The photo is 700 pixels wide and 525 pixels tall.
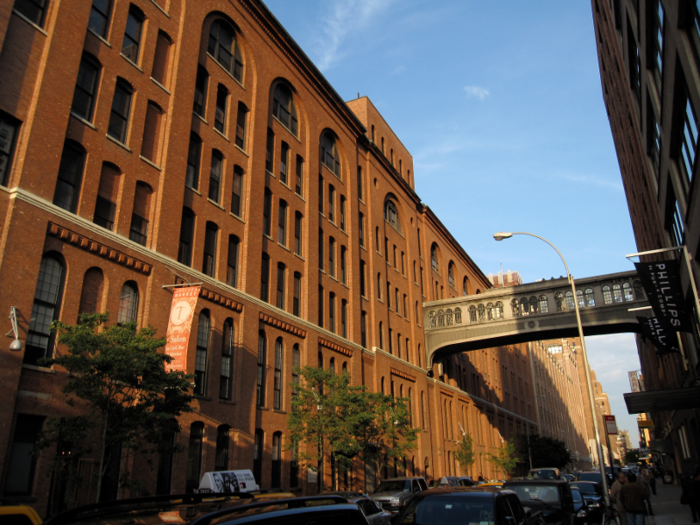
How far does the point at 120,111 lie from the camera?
21625 millimetres

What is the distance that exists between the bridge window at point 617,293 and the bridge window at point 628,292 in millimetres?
287

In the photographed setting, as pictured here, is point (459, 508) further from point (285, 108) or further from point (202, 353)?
point (285, 108)

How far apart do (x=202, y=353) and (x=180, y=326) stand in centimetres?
465

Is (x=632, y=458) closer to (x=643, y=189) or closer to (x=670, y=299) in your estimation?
(x=643, y=189)

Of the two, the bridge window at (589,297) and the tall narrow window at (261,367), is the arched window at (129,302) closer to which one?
the tall narrow window at (261,367)

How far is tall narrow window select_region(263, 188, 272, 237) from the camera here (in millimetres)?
29820

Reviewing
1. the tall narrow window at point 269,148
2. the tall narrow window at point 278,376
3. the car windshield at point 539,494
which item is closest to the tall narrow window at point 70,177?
the tall narrow window at point 269,148

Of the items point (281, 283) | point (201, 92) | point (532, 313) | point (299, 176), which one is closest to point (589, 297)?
point (532, 313)

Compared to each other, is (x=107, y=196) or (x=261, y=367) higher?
(x=107, y=196)

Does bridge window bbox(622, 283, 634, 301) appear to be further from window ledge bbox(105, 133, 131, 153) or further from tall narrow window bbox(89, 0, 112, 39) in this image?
tall narrow window bbox(89, 0, 112, 39)

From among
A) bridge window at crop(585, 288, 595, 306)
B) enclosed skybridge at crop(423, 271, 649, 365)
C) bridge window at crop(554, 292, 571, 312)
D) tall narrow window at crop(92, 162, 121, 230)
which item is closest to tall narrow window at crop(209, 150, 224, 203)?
tall narrow window at crop(92, 162, 121, 230)

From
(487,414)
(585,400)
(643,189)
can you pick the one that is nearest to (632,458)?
(585,400)

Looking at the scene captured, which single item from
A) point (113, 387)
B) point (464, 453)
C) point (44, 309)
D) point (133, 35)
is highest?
point (133, 35)

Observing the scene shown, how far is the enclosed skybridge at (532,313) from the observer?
136ft
